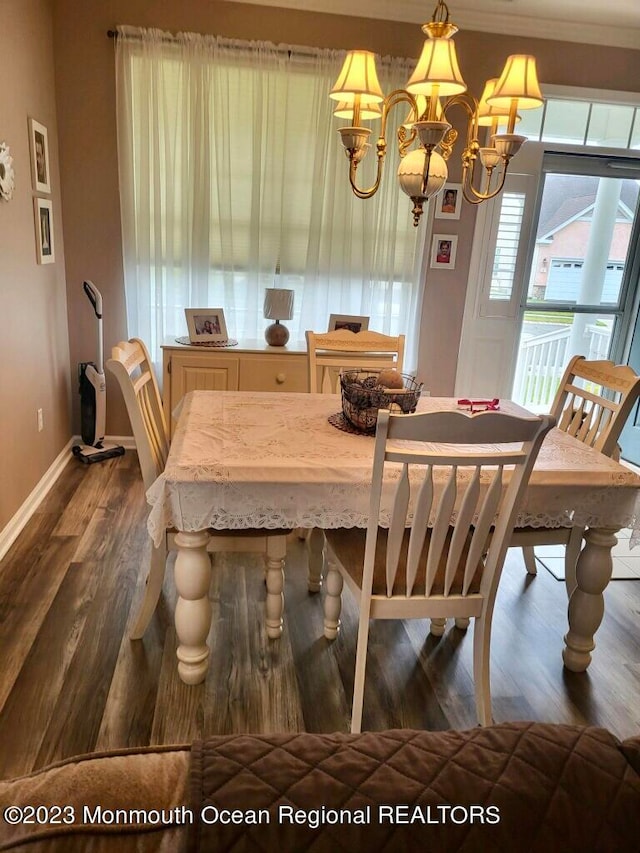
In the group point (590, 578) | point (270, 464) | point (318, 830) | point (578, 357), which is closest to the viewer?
point (318, 830)

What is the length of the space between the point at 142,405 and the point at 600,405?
5.56ft

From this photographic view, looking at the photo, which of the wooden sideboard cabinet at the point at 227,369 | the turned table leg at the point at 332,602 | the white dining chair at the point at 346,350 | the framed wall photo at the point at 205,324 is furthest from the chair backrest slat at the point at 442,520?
the framed wall photo at the point at 205,324

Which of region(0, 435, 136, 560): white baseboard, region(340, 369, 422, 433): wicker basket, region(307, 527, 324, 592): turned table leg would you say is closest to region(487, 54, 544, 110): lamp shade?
region(340, 369, 422, 433): wicker basket

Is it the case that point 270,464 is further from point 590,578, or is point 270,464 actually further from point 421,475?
point 590,578

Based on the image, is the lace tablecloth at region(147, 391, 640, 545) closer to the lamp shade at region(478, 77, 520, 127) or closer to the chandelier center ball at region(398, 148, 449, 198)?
the chandelier center ball at region(398, 148, 449, 198)

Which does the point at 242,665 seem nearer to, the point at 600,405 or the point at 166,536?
the point at 166,536

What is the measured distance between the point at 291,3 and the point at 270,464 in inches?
124

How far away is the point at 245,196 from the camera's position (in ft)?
12.8

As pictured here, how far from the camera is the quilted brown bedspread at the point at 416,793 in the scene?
661 millimetres

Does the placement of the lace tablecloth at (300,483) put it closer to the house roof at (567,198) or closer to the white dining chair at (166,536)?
the white dining chair at (166,536)

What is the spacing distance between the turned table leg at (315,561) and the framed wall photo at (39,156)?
7.52 ft

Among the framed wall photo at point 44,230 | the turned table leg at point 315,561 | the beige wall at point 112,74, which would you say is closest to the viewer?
the turned table leg at point 315,561

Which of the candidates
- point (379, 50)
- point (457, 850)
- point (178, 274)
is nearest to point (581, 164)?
point (379, 50)

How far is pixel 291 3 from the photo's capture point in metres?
3.65
